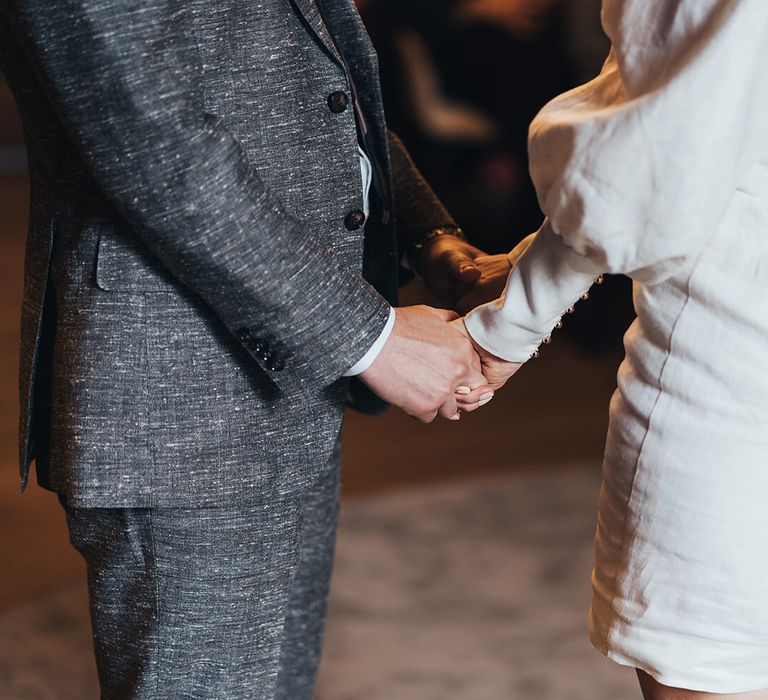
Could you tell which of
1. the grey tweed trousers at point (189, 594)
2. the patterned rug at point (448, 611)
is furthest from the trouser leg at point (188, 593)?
the patterned rug at point (448, 611)

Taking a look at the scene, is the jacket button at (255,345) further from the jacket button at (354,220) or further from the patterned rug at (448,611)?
the patterned rug at (448,611)

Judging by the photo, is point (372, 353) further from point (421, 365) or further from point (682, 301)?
point (682, 301)

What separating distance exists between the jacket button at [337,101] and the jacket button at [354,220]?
10 cm

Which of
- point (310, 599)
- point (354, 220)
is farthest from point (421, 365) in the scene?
point (310, 599)

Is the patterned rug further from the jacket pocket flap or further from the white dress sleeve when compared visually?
the white dress sleeve

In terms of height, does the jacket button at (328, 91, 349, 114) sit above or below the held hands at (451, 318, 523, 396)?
above

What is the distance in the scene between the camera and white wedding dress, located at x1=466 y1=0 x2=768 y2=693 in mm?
753

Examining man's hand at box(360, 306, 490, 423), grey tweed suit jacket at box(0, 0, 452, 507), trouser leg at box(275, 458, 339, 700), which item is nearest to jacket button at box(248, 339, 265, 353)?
grey tweed suit jacket at box(0, 0, 452, 507)

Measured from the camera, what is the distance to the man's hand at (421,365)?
981 mm

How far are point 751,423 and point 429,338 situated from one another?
1.04ft

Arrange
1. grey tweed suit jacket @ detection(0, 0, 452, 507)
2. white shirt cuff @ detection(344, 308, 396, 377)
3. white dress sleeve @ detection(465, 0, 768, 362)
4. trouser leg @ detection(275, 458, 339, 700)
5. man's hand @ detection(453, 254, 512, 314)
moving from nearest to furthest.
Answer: white dress sleeve @ detection(465, 0, 768, 362), grey tweed suit jacket @ detection(0, 0, 452, 507), white shirt cuff @ detection(344, 308, 396, 377), man's hand @ detection(453, 254, 512, 314), trouser leg @ detection(275, 458, 339, 700)

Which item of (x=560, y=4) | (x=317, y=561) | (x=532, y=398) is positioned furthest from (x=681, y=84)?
(x=560, y=4)

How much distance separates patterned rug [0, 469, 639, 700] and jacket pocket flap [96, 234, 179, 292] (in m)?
1.15

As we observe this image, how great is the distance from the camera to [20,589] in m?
2.16
